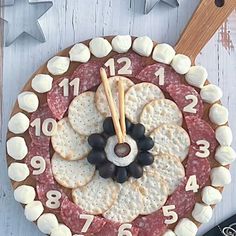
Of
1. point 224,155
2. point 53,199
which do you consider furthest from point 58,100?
point 224,155

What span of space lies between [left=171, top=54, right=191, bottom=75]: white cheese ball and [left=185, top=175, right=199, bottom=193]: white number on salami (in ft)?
0.48

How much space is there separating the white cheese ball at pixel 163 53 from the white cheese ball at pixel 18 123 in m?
0.20

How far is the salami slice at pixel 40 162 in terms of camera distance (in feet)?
3.61

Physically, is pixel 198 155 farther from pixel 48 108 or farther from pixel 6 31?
pixel 6 31

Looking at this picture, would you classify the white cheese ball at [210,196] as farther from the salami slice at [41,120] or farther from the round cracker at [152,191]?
the salami slice at [41,120]

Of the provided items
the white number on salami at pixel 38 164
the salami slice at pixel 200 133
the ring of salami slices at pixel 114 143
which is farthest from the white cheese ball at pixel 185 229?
the white number on salami at pixel 38 164

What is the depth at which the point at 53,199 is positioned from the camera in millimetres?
1099

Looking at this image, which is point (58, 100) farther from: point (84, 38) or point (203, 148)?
point (203, 148)

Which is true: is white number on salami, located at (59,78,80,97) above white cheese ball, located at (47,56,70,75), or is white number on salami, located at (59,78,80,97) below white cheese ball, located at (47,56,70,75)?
below

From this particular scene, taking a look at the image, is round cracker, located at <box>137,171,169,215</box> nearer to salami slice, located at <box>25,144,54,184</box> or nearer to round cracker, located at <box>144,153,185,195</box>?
round cracker, located at <box>144,153,185,195</box>

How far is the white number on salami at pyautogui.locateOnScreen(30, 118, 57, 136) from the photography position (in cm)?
110

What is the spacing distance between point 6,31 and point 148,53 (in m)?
0.21

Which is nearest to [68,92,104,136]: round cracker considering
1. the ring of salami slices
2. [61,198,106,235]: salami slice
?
the ring of salami slices

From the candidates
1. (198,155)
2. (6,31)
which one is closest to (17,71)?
(6,31)
